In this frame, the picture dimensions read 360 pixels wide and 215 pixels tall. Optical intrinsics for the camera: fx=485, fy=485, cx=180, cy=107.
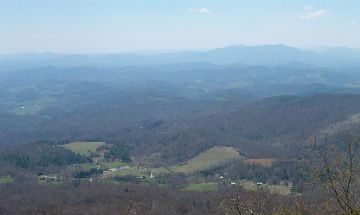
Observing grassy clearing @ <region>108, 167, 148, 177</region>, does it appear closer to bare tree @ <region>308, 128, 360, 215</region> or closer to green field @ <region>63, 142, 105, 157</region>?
green field @ <region>63, 142, 105, 157</region>

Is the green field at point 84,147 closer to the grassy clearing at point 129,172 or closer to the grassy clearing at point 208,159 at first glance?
the grassy clearing at point 129,172

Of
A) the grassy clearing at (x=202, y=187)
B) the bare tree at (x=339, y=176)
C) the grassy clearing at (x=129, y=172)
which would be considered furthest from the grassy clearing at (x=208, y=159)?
the bare tree at (x=339, y=176)

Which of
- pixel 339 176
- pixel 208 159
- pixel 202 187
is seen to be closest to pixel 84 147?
pixel 208 159

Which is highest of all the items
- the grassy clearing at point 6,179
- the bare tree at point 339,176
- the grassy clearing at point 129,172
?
the bare tree at point 339,176

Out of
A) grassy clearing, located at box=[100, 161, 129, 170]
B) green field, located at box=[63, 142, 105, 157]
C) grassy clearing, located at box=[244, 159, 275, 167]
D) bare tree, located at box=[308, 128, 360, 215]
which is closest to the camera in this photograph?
bare tree, located at box=[308, 128, 360, 215]

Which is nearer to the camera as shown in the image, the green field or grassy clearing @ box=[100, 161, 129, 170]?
grassy clearing @ box=[100, 161, 129, 170]

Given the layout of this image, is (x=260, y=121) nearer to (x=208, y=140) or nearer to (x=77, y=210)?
(x=208, y=140)

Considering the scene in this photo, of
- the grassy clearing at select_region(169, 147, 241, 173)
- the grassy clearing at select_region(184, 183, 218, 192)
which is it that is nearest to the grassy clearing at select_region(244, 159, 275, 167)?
the grassy clearing at select_region(169, 147, 241, 173)
